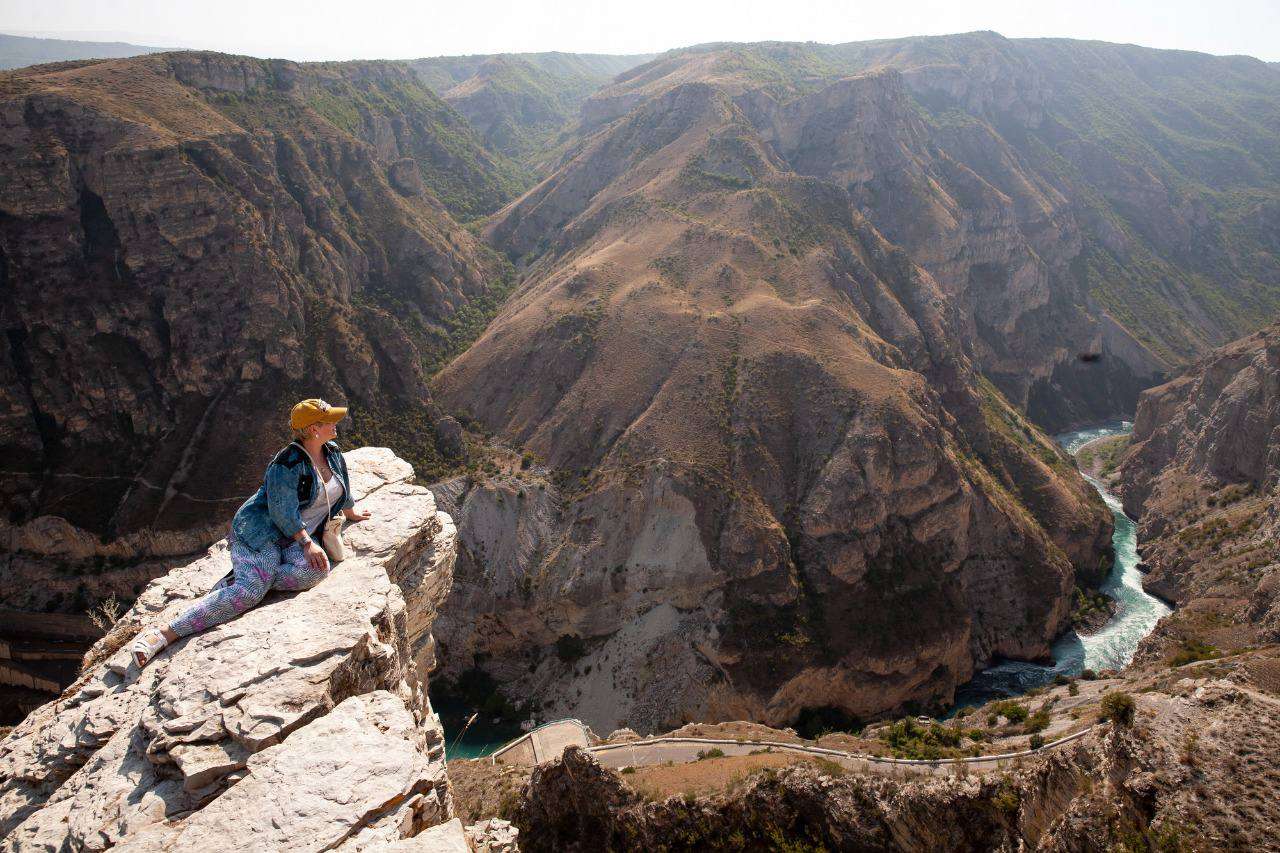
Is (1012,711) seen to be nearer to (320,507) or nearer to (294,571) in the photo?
(320,507)

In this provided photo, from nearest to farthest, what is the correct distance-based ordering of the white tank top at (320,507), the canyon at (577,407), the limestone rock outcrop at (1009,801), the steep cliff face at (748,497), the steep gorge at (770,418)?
1. the white tank top at (320,507)
2. the limestone rock outcrop at (1009,801)
3. the steep cliff face at (748,497)
4. the canyon at (577,407)
5. the steep gorge at (770,418)

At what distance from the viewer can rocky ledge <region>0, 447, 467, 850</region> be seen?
8.45 m

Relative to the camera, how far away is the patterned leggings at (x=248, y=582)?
35.8ft

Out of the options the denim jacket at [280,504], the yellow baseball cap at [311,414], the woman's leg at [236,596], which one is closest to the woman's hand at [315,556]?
the denim jacket at [280,504]

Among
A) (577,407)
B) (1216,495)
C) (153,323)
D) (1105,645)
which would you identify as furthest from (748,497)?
(153,323)

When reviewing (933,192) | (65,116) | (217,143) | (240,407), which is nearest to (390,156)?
(217,143)

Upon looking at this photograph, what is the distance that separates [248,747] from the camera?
919 centimetres

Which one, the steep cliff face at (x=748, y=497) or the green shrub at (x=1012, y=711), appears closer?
the green shrub at (x=1012, y=711)

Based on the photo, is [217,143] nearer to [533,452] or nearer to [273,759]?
[533,452]

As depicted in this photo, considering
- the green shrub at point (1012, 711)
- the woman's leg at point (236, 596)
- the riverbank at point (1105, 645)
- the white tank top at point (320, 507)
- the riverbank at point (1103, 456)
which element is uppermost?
the white tank top at point (320, 507)

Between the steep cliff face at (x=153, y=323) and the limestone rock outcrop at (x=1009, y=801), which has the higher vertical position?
the steep cliff face at (x=153, y=323)

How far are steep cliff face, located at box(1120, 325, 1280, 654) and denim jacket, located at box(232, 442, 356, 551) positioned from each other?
56.3 meters

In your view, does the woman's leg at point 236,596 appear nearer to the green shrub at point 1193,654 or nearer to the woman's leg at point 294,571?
the woman's leg at point 294,571

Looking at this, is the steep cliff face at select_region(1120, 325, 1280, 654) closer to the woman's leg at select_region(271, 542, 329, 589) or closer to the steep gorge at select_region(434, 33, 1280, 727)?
the steep gorge at select_region(434, 33, 1280, 727)
